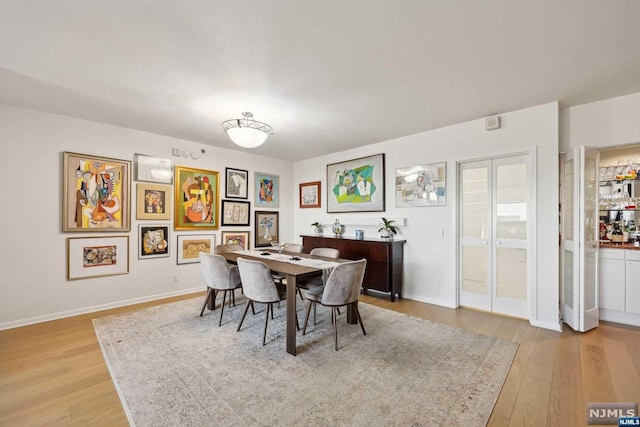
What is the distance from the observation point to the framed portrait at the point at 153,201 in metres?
4.07

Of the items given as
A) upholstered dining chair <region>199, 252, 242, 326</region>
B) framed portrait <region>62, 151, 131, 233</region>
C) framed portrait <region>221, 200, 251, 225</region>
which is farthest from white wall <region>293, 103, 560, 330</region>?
framed portrait <region>62, 151, 131, 233</region>

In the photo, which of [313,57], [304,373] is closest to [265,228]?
[304,373]

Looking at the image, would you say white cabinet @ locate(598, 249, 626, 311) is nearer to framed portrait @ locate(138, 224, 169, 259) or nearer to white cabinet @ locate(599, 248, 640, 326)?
white cabinet @ locate(599, 248, 640, 326)

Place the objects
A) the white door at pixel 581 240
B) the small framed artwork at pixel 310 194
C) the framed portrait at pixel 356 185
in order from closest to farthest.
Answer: the white door at pixel 581 240 < the framed portrait at pixel 356 185 < the small framed artwork at pixel 310 194

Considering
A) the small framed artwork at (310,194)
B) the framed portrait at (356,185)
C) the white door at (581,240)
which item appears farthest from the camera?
the small framed artwork at (310,194)

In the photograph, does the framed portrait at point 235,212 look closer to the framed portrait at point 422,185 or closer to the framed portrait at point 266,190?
the framed portrait at point 266,190

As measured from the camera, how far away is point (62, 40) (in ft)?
6.51

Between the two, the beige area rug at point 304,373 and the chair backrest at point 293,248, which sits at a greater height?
the chair backrest at point 293,248

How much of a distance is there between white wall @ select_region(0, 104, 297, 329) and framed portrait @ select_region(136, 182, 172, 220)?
0.14 metres

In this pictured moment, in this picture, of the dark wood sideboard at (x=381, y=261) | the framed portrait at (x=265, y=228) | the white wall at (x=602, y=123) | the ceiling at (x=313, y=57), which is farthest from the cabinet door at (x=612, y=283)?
the framed portrait at (x=265, y=228)

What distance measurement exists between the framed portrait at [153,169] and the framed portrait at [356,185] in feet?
9.41

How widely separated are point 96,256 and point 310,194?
12.3 ft

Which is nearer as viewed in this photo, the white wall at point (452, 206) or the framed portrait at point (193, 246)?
the white wall at point (452, 206)

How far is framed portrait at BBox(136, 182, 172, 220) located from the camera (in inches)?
160
